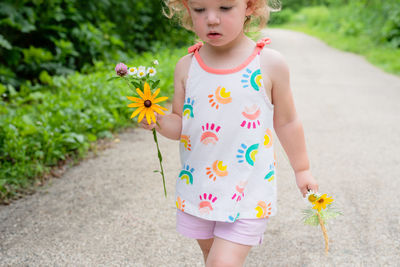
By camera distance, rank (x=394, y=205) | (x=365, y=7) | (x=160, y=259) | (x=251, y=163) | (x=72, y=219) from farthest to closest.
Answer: (x=365, y=7) < (x=394, y=205) < (x=72, y=219) < (x=160, y=259) < (x=251, y=163)

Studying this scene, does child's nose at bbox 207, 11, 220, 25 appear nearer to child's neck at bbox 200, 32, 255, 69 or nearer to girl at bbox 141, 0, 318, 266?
girl at bbox 141, 0, 318, 266

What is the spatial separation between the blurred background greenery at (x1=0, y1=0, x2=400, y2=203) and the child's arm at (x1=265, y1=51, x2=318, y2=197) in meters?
0.46

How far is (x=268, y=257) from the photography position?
8.16 ft

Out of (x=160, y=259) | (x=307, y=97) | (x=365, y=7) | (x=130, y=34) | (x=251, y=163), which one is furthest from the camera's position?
(x=365, y=7)

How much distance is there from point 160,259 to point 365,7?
51.1 ft

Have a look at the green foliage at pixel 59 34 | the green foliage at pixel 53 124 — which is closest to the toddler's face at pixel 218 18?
the green foliage at pixel 53 124

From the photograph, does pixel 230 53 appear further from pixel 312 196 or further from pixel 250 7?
pixel 312 196

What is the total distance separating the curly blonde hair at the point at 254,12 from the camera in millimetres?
1747

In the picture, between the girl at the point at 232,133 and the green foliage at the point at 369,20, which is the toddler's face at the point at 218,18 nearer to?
the girl at the point at 232,133

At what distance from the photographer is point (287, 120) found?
5.85 ft

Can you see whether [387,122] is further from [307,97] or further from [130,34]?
[130,34]

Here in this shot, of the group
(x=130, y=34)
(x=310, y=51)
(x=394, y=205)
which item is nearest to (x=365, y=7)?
(x=310, y=51)

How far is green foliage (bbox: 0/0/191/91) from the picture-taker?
5.37m

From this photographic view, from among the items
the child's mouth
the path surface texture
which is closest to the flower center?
the child's mouth
